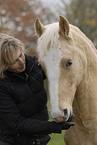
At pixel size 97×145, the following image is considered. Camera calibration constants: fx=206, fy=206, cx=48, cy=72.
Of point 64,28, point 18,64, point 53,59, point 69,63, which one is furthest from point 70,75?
point 18,64

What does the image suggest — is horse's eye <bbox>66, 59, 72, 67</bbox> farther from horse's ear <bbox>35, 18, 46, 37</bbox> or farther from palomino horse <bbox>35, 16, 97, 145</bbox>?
horse's ear <bbox>35, 18, 46, 37</bbox>

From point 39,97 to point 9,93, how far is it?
41 cm

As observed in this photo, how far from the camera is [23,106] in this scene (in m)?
2.68

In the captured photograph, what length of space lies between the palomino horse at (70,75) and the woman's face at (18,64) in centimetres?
30

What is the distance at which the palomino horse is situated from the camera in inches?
86.8

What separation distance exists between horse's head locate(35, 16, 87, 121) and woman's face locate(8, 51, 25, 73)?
1.01 ft

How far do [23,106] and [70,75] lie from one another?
789 mm

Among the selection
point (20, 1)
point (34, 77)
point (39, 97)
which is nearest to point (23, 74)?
point (34, 77)

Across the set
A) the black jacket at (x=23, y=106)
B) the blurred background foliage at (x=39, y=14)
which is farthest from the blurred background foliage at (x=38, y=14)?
the black jacket at (x=23, y=106)

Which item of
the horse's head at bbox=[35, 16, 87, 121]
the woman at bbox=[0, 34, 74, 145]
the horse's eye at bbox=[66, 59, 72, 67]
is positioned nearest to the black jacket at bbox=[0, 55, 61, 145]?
the woman at bbox=[0, 34, 74, 145]

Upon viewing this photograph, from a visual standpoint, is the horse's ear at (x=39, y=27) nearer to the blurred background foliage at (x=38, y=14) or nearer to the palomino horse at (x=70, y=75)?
the palomino horse at (x=70, y=75)

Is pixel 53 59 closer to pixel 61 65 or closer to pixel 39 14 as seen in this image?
pixel 61 65

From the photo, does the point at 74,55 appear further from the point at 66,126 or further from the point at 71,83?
the point at 66,126

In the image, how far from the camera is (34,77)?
2734 mm
